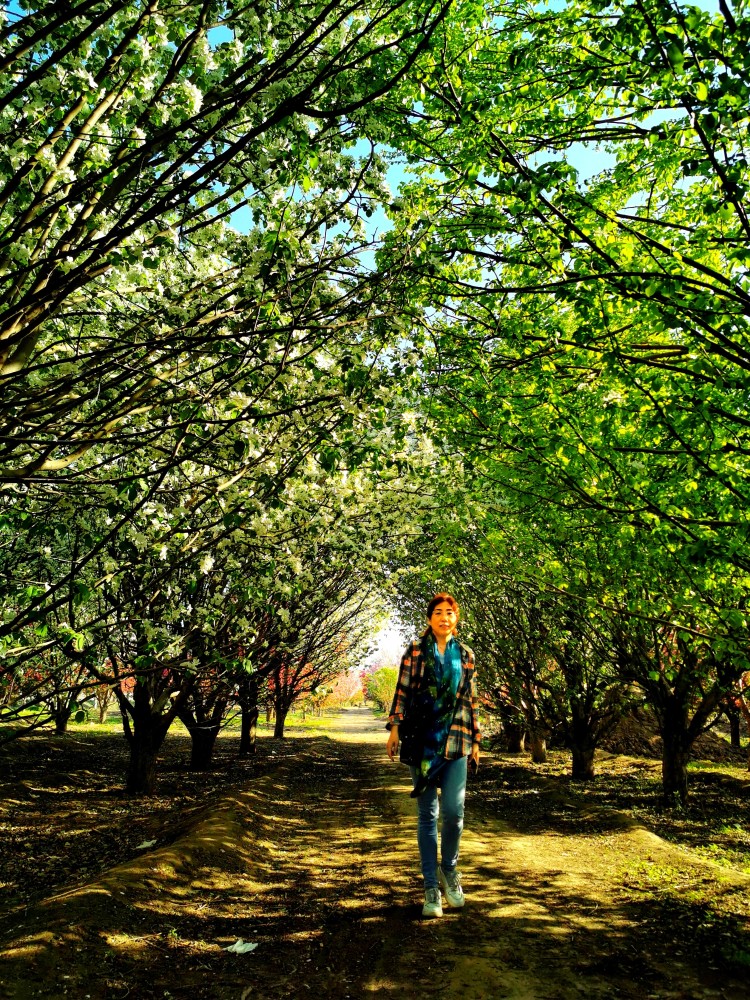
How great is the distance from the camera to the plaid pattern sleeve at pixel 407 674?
5.25 metres

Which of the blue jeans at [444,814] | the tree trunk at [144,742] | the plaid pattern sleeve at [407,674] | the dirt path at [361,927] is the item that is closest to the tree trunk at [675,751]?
the dirt path at [361,927]

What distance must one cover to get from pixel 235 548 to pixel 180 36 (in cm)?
572

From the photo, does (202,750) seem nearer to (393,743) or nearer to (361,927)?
(361,927)

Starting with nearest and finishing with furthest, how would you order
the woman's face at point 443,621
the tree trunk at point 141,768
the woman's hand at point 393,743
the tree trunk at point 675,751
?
1. the woman's hand at point 393,743
2. the woman's face at point 443,621
3. the tree trunk at point 675,751
4. the tree trunk at point 141,768

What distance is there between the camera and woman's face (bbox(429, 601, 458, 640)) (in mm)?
5383

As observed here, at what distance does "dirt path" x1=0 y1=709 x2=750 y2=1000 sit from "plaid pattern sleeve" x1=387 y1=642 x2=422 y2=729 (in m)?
1.69

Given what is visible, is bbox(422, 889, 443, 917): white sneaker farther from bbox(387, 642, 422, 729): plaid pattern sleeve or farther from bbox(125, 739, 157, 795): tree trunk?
bbox(125, 739, 157, 795): tree trunk

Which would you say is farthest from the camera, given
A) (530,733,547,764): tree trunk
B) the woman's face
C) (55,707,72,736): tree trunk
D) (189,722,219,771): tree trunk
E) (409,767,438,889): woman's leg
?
(530,733,547,764): tree trunk

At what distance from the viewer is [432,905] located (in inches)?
199

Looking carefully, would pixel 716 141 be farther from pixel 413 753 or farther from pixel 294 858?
pixel 294 858

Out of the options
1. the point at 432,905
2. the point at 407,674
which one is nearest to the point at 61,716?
the point at 407,674

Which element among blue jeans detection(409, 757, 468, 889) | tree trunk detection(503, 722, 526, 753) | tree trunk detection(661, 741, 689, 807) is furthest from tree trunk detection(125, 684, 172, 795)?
tree trunk detection(503, 722, 526, 753)

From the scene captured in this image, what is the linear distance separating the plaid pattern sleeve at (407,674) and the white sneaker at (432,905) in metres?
1.37

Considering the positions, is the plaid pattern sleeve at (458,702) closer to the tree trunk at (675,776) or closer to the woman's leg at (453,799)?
the woman's leg at (453,799)
